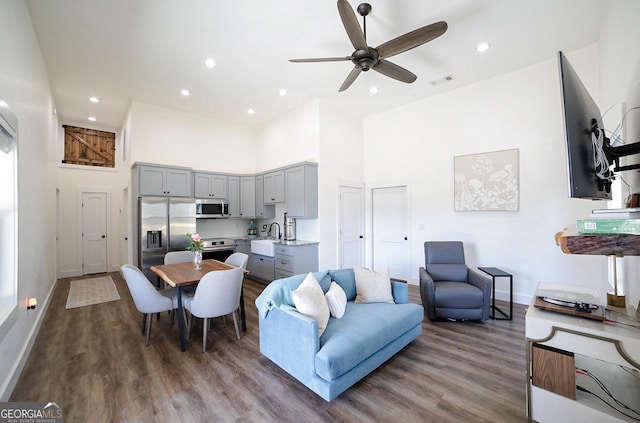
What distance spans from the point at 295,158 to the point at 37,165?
3858 mm

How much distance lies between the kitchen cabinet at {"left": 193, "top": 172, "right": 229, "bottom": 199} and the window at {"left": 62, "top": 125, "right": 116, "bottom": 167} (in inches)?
124

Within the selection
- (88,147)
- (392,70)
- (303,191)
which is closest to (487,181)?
(392,70)

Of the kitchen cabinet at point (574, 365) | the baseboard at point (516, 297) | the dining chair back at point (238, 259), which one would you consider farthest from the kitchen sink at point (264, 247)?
the kitchen cabinet at point (574, 365)

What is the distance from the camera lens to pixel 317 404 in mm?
1964

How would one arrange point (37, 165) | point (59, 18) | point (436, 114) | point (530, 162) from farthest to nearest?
point (436, 114) → point (530, 162) → point (37, 165) → point (59, 18)

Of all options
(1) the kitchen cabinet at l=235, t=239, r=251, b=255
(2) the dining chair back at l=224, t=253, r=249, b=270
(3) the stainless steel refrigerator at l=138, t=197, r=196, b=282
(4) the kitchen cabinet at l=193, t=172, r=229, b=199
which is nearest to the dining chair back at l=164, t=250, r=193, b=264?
(2) the dining chair back at l=224, t=253, r=249, b=270

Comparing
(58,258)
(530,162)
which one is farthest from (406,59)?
(58,258)

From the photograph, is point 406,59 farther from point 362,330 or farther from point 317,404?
point 317,404

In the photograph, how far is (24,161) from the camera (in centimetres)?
259

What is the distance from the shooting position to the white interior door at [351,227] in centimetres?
552

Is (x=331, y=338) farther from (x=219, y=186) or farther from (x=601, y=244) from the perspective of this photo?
(x=219, y=186)

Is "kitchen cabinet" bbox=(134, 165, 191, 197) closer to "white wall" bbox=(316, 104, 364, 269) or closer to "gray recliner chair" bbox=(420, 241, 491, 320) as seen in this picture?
Result: "white wall" bbox=(316, 104, 364, 269)

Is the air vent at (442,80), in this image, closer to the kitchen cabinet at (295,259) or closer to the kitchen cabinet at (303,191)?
the kitchen cabinet at (303,191)

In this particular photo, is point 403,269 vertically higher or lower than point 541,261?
lower
